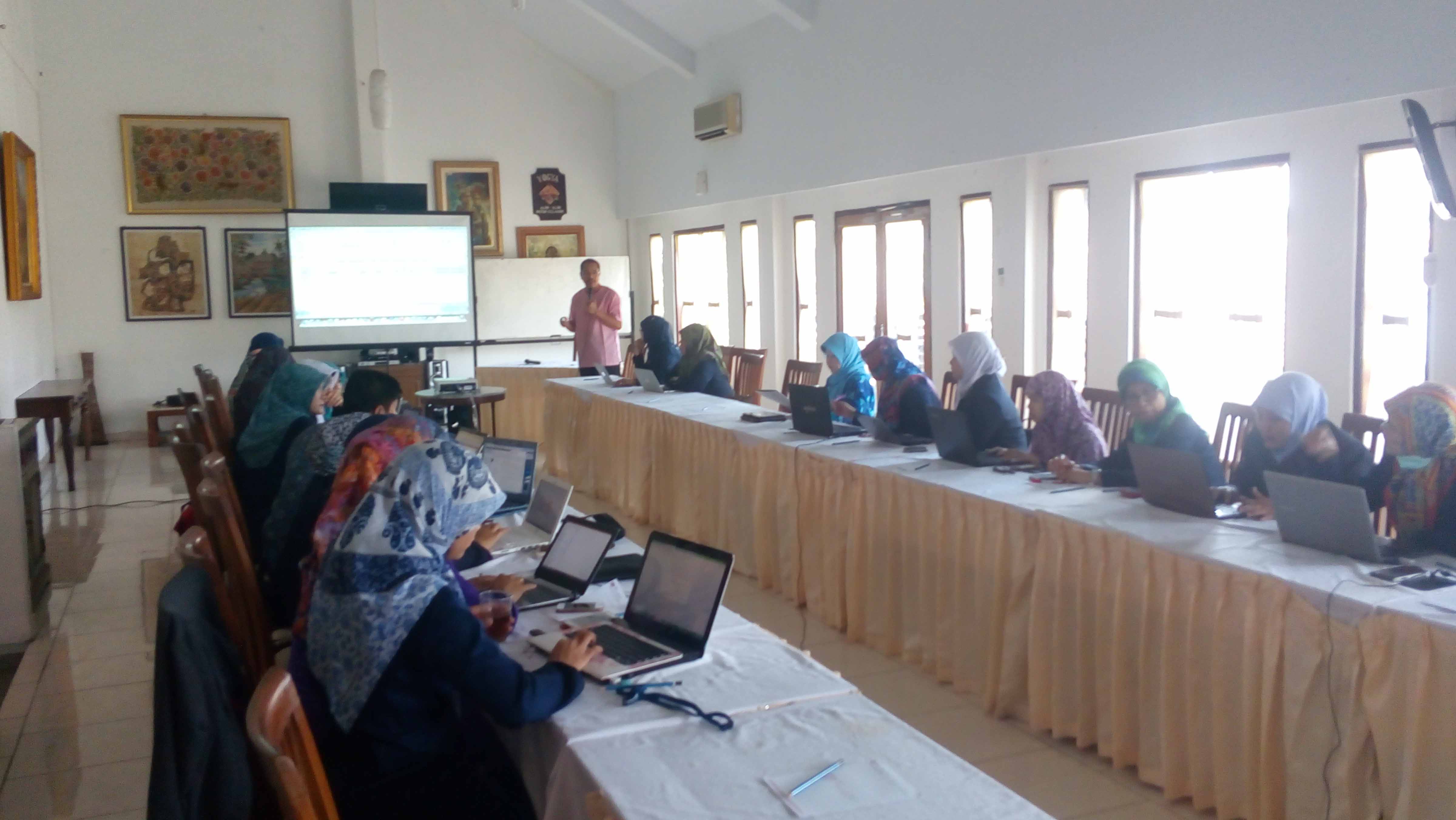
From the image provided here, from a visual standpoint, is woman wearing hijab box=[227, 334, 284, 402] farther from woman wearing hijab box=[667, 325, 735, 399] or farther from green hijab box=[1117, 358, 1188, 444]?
green hijab box=[1117, 358, 1188, 444]

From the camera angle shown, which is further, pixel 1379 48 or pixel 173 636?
pixel 1379 48

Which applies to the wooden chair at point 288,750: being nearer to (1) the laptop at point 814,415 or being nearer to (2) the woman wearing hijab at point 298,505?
(2) the woman wearing hijab at point 298,505

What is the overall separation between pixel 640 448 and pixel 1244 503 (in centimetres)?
347

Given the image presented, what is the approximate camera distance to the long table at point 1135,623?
2102 millimetres

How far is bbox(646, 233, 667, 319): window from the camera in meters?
10.7

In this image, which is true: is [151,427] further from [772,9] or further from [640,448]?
[772,9]

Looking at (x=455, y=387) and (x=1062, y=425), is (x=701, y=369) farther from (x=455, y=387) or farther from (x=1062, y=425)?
(x=1062, y=425)

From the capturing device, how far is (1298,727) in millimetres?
2266

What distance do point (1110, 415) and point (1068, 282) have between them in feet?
5.10

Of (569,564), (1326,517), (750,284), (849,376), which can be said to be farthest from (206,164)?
(1326,517)

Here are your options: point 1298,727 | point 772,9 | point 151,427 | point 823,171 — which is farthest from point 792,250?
point 1298,727

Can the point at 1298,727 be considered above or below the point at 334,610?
below

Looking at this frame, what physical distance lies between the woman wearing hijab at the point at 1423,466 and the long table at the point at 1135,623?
1.09 feet

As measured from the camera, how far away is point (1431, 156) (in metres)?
3.51
